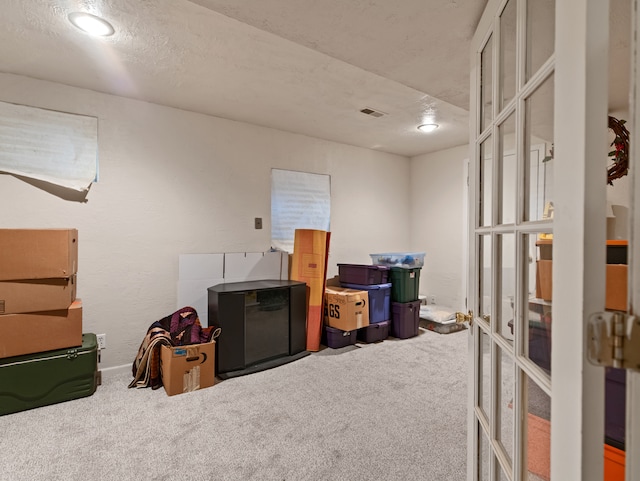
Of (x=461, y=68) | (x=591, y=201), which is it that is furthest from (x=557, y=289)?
(x=461, y=68)

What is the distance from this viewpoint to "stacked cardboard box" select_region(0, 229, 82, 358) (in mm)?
2178

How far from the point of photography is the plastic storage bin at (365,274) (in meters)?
3.86

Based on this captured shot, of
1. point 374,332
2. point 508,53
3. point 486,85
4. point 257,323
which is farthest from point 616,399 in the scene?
point 374,332

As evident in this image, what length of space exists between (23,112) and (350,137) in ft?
9.86

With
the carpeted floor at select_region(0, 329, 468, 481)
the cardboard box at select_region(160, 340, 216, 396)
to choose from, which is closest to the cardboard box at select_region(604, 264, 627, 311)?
the carpeted floor at select_region(0, 329, 468, 481)

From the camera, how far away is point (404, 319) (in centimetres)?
390

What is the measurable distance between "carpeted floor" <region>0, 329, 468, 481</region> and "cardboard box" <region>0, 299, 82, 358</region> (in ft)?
1.36

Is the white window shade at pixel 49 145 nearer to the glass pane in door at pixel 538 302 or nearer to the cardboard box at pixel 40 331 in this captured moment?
the cardboard box at pixel 40 331

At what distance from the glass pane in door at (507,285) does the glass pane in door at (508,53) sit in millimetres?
394

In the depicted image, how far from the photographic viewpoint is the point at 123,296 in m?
2.91

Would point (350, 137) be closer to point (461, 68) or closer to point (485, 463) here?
point (461, 68)

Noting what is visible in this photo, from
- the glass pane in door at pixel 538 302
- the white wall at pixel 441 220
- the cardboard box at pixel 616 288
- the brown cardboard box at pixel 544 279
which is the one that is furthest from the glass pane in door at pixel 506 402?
the white wall at pixel 441 220

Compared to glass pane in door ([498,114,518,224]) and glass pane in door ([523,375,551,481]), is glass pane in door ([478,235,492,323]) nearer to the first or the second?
glass pane in door ([498,114,518,224])

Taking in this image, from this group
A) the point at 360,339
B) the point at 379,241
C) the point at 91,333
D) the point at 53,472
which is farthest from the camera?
the point at 379,241
